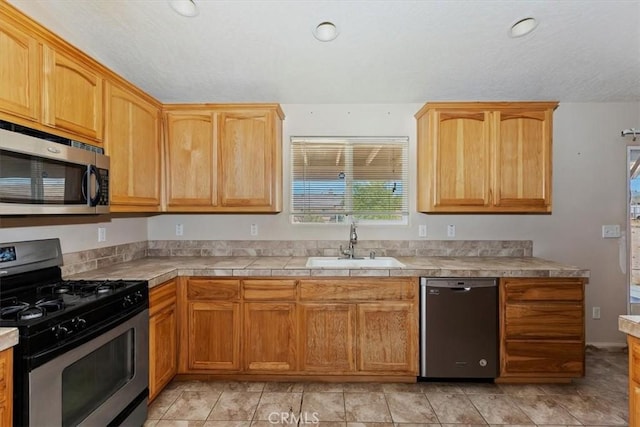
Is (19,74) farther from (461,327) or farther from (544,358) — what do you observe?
(544,358)

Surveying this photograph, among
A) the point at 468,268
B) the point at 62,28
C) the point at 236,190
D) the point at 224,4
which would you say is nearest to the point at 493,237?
the point at 468,268

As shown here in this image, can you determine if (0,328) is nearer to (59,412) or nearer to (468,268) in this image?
(59,412)

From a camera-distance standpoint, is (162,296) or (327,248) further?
(327,248)

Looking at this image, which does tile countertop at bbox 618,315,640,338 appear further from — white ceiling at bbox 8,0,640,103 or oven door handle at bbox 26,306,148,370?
oven door handle at bbox 26,306,148,370

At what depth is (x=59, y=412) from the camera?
1.38 meters

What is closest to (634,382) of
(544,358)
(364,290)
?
(544,358)

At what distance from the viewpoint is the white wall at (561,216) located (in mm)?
3152

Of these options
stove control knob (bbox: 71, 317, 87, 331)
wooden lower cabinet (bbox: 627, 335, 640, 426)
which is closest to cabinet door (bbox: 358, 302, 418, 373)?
wooden lower cabinet (bbox: 627, 335, 640, 426)

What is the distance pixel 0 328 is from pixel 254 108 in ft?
7.28

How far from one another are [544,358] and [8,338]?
10.7 feet

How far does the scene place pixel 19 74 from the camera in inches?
60.9

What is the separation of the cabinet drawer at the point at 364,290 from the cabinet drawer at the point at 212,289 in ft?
1.88

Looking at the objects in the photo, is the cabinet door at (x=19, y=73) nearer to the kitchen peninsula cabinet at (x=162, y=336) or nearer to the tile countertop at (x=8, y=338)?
the tile countertop at (x=8, y=338)

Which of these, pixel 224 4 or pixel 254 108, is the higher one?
pixel 224 4
